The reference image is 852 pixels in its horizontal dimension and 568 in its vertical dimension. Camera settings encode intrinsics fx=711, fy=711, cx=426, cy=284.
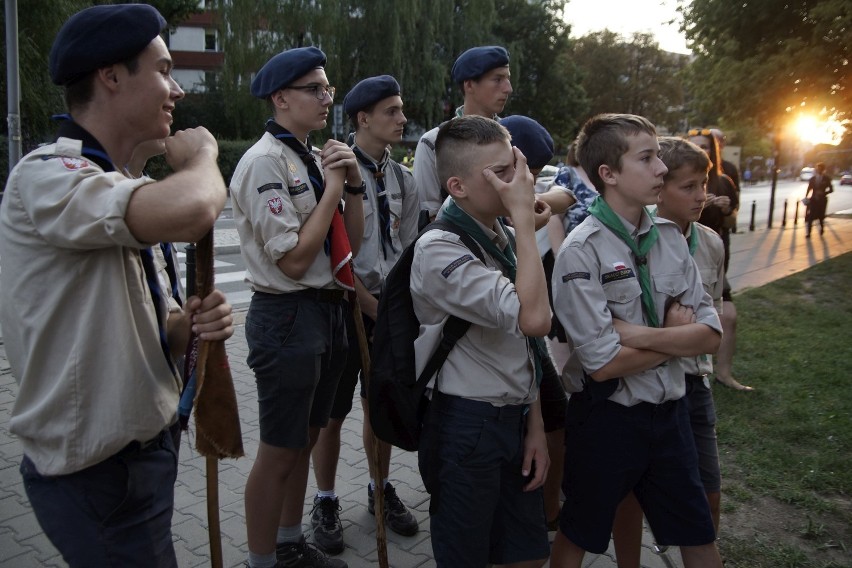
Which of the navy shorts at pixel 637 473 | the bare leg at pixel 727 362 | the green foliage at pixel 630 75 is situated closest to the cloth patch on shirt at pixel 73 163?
the navy shorts at pixel 637 473

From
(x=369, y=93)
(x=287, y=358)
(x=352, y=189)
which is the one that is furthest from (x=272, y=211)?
(x=369, y=93)

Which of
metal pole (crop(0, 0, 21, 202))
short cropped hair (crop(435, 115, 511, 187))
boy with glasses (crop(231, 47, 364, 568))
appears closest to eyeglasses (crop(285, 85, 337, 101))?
boy with glasses (crop(231, 47, 364, 568))

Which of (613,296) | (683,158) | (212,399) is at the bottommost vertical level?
(212,399)

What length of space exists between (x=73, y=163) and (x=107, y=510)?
879mm

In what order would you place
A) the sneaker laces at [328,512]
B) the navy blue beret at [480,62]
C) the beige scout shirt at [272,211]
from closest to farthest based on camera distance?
the beige scout shirt at [272,211] < the sneaker laces at [328,512] < the navy blue beret at [480,62]

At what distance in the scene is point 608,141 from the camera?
287 centimetres

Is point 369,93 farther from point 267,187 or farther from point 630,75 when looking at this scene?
point 630,75

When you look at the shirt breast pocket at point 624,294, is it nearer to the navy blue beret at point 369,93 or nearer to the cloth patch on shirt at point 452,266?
the cloth patch on shirt at point 452,266

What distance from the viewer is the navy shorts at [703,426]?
3.07 m

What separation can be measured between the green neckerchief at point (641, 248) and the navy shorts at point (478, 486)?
0.65 m

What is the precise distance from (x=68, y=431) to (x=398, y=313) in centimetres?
115

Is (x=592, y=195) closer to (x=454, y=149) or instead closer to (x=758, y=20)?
(x=454, y=149)

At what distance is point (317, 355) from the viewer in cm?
307

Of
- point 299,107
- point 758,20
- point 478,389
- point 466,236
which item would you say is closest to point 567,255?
point 466,236
